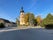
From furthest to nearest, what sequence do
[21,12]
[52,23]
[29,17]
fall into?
[21,12], [29,17], [52,23]

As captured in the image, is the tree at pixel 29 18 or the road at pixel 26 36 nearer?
the road at pixel 26 36

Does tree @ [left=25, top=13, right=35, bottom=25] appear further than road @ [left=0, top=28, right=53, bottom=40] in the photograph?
Yes

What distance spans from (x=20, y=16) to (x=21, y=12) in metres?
2.82

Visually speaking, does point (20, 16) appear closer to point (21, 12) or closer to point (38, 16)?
point (21, 12)

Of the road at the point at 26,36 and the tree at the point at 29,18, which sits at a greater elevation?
the tree at the point at 29,18

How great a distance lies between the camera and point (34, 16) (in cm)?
8400

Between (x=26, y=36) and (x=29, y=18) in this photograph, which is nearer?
(x=26, y=36)

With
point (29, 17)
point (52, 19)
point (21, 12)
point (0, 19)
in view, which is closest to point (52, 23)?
point (52, 19)

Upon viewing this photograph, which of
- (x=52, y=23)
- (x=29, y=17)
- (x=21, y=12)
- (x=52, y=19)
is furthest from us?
(x=21, y=12)

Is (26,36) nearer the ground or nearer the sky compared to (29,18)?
nearer the ground

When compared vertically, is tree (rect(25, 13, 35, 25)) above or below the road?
above

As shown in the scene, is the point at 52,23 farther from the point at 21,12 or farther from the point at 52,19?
the point at 21,12

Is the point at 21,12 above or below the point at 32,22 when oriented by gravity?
above

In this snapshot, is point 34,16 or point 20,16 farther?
point 20,16
